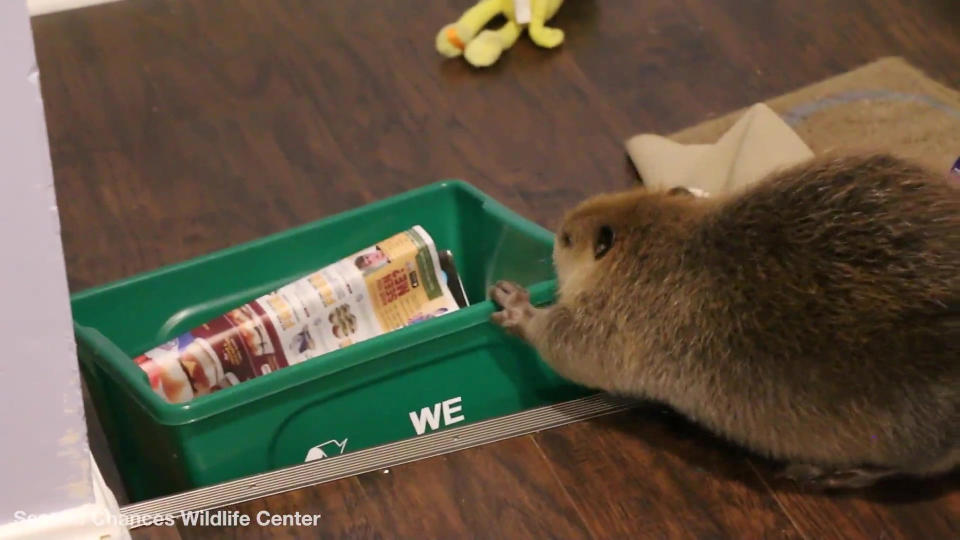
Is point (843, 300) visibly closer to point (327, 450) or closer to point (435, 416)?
point (435, 416)

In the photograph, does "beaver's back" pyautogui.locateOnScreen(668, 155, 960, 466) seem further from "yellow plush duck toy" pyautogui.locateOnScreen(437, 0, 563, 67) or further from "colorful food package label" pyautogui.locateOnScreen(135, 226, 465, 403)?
"yellow plush duck toy" pyautogui.locateOnScreen(437, 0, 563, 67)

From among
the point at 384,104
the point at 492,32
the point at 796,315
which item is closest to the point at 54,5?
the point at 384,104

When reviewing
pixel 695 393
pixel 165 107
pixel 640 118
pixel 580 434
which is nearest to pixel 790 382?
pixel 695 393

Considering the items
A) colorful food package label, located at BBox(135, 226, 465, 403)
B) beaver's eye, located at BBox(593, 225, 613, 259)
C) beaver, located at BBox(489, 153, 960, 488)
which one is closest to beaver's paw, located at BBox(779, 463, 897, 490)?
beaver, located at BBox(489, 153, 960, 488)

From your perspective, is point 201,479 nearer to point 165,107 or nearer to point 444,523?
point 444,523

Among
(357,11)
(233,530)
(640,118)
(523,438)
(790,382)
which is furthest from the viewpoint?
(357,11)

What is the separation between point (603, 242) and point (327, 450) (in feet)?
1.67

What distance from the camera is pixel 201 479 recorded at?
1530mm

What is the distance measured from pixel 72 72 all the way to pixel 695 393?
1.63 m

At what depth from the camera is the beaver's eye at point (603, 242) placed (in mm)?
1526

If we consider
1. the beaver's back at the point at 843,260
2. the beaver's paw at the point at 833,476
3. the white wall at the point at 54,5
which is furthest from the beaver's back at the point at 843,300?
the white wall at the point at 54,5

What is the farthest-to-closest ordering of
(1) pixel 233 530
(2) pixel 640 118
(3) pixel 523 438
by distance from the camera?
(2) pixel 640 118
(3) pixel 523 438
(1) pixel 233 530

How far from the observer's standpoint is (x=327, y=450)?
161cm

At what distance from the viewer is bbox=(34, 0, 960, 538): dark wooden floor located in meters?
2.07
